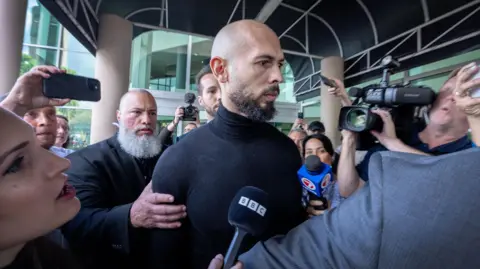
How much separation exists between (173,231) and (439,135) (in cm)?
113

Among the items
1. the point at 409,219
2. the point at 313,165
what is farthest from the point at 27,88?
the point at 409,219

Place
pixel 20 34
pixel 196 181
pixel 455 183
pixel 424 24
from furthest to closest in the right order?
pixel 424 24 → pixel 20 34 → pixel 196 181 → pixel 455 183

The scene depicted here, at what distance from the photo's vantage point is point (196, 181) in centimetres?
91

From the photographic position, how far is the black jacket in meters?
1.11

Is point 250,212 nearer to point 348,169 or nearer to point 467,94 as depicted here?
point 467,94

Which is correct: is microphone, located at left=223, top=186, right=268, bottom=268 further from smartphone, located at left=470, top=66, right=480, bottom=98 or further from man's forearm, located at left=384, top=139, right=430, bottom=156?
man's forearm, located at left=384, top=139, right=430, bottom=156

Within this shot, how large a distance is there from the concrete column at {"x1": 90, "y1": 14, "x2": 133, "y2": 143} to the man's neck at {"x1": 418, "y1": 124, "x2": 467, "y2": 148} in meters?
3.92

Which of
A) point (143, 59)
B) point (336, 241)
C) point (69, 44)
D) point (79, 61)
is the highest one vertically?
point (69, 44)

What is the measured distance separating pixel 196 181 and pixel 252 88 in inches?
13.1

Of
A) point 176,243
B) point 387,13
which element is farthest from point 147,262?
point 387,13

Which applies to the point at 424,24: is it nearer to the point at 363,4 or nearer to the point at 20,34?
the point at 363,4

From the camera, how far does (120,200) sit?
134 centimetres

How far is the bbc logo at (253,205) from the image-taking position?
0.63 m

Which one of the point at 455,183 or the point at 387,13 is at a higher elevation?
the point at 387,13
